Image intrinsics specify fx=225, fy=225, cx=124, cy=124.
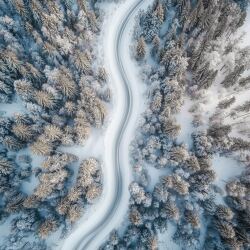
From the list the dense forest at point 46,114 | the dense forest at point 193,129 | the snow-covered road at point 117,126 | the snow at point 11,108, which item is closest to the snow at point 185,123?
the dense forest at point 193,129

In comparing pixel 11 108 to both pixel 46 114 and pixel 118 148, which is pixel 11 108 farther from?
pixel 118 148

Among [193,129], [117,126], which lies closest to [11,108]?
[117,126]

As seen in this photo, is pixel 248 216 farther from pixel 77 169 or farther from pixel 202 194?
pixel 77 169

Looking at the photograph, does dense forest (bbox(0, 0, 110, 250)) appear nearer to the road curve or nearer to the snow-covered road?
the snow-covered road

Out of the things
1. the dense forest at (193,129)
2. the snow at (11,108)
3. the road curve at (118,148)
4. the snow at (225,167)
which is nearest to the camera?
the dense forest at (193,129)

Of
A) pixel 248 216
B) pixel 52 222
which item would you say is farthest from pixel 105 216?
pixel 248 216

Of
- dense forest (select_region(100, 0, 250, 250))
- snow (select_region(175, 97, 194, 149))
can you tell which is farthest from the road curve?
snow (select_region(175, 97, 194, 149))

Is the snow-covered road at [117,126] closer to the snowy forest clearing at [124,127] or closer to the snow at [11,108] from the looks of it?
Answer: the snowy forest clearing at [124,127]
